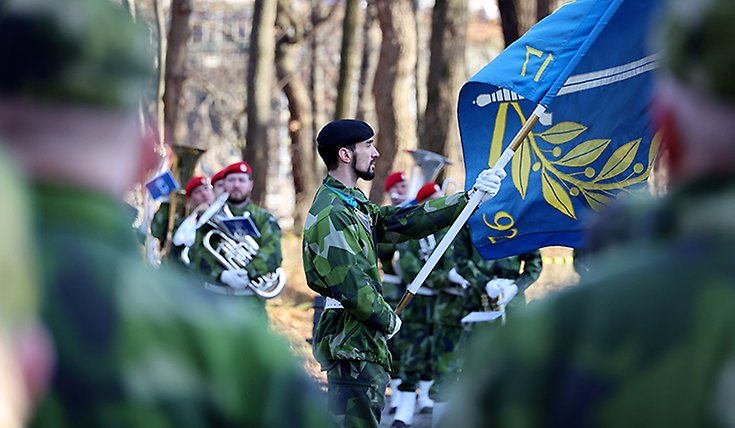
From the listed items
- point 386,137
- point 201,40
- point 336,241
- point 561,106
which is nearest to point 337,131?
point 336,241

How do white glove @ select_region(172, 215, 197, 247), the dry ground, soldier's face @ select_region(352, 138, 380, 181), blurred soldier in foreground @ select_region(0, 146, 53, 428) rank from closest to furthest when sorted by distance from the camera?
blurred soldier in foreground @ select_region(0, 146, 53, 428) < soldier's face @ select_region(352, 138, 380, 181) < white glove @ select_region(172, 215, 197, 247) < the dry ground

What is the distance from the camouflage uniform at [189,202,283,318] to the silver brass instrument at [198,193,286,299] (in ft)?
0.16

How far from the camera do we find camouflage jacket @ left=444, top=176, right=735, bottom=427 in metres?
2.16

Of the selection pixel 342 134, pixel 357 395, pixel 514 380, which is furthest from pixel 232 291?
pixel 514 380

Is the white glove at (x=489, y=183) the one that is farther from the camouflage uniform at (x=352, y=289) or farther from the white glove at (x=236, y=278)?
the white glove at (x=236, y=278)

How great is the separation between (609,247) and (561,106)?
534 centimetres

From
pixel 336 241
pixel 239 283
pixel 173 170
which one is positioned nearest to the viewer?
pixel 336 241

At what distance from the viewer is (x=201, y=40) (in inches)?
2218

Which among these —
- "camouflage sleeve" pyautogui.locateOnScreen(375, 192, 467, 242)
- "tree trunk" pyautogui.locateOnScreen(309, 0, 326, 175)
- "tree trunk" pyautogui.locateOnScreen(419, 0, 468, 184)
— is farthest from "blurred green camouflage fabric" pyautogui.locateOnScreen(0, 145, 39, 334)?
"tree trunk" pyautogui.locateOnScreen(309, 0, 326, 175)

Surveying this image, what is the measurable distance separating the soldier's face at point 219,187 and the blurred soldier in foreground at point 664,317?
34.5ft

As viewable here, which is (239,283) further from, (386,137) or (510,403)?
(510,403)

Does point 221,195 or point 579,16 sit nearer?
point 579,16

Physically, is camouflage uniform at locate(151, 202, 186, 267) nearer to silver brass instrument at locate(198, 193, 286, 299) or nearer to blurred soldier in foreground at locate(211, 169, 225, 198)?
blurred soldier in foreground at locate(211, 169, 225, 198)

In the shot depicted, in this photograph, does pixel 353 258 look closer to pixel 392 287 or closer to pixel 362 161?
pixel 362 161
